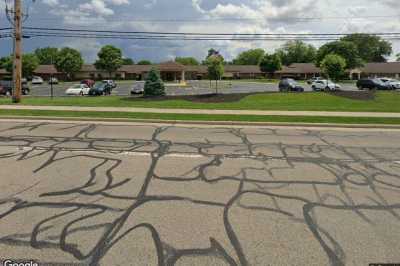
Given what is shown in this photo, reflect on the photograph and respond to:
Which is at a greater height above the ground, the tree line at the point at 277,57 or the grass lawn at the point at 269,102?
the tree line at the point at 277,57

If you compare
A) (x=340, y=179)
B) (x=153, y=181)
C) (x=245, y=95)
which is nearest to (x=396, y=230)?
(x=340, y=179)

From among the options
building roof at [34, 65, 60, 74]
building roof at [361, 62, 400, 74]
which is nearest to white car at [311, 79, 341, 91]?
building roof at [361, 62, 400, 74]

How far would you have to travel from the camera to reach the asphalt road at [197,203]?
10.6ft

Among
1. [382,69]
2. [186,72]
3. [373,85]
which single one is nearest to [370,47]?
[382,69]

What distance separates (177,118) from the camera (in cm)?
1312

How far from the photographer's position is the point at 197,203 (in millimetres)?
4465

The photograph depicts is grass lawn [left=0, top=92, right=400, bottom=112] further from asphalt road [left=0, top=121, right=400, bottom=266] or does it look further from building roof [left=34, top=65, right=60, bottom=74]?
building roof [left=34, top=65, right=60, bottom=74]

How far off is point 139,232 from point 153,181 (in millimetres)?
1799

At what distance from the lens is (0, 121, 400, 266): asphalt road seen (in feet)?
10.6

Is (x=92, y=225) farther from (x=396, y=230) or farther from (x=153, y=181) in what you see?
(x=396, y=230)

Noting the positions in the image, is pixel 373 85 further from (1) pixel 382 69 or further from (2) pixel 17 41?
(1) pixel 382 69

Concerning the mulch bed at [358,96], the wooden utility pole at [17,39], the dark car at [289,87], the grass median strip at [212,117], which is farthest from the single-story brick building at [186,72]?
the grass median strip at [212,117]

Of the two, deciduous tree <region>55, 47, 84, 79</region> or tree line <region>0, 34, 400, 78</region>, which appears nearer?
tree line <region>0, 34, 400, 78</region>

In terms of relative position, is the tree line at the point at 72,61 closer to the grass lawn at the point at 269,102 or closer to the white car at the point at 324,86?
the white car at the point at 324,86
